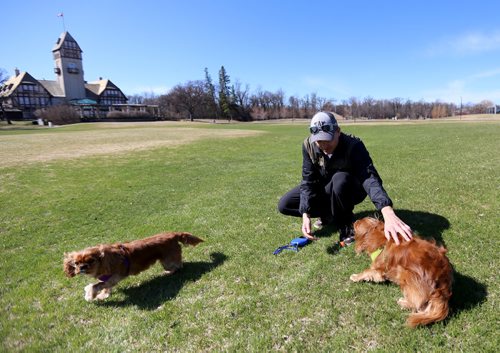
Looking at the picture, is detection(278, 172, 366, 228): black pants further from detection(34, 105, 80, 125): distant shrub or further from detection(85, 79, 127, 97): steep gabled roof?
detection(85, 79, 127, 97): steep gabled roof

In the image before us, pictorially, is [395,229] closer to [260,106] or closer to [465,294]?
[465,294]

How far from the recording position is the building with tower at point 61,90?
9288cm

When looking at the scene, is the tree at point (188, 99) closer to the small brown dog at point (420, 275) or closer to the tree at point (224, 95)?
the tree at point (224, 95)

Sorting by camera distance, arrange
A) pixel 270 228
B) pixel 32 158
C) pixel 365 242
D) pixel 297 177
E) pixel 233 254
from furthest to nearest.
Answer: pixel 32 158 → pixel 297 177 → pixel 270 228 → pixel 233 254 → pixel 365 242

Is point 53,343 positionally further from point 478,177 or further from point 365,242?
point 478,177

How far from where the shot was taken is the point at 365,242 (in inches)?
151

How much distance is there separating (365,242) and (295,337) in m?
1.45

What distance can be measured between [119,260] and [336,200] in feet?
10.1

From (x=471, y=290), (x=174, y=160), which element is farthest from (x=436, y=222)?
(x=174, y=160)

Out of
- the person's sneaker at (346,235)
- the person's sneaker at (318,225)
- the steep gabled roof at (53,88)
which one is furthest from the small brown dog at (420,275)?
the steep gabled roof at (53,88)

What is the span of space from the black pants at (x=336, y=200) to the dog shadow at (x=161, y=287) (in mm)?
1447

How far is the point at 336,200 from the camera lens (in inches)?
185

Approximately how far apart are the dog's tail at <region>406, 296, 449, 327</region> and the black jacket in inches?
55.9

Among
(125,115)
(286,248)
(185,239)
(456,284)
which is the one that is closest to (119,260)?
(185,239)
